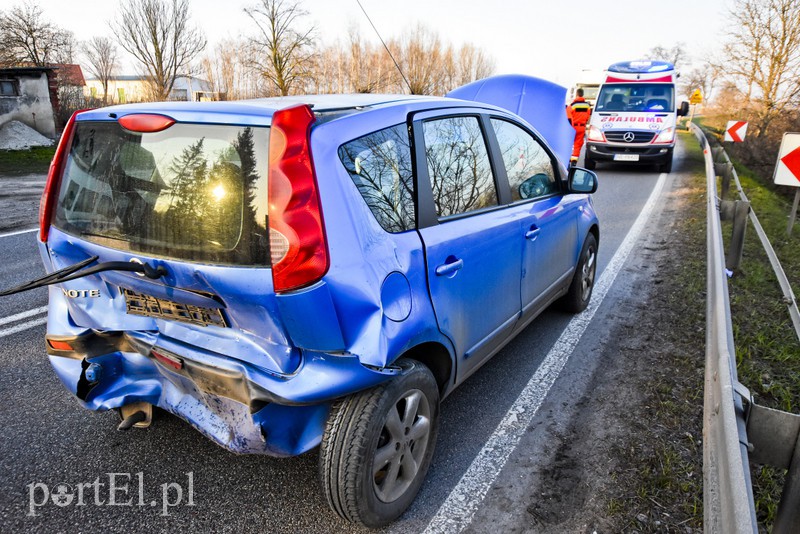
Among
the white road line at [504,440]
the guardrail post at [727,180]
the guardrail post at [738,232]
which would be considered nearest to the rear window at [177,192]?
the white road line at [504,440]

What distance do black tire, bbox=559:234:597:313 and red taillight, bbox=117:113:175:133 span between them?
3.37 metres

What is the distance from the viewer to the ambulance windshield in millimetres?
14055

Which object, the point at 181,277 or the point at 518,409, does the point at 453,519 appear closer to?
the point at 518,409

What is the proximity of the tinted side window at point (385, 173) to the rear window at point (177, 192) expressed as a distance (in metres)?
0.38

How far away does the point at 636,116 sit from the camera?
45.7 feet

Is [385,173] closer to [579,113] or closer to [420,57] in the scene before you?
[579,113]

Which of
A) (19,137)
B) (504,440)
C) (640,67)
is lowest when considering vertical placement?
(504,440)

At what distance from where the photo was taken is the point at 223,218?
6.66 ft

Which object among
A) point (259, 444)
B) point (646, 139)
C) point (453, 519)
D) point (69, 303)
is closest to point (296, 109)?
point (259, 444)

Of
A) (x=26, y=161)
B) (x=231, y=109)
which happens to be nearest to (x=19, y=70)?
(x=26, y=161)

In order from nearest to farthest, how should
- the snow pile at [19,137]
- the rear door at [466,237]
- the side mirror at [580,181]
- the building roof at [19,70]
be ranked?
the rear door at [466,237] → the side mirror at [580,181] → the snow pile at [19,137] → the building roof at [19,70]

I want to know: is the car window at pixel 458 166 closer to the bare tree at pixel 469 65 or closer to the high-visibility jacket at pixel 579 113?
the high-visibility jacket at pixel 579 113

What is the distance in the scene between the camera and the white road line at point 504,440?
7.94 feet

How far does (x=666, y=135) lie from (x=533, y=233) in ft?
39.8
